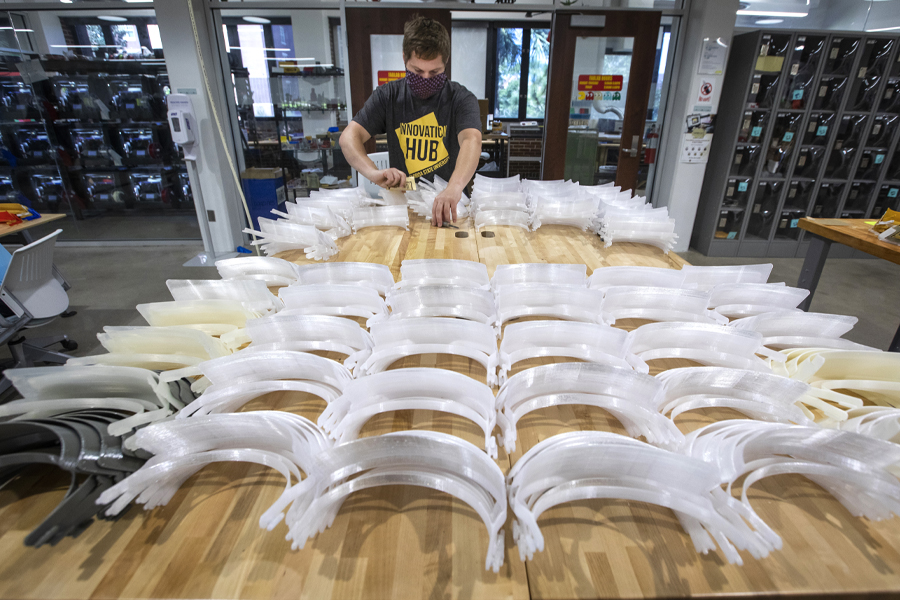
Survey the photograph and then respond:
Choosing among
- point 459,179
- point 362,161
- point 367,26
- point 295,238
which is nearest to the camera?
point 295,238

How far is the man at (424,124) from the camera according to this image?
233 cm

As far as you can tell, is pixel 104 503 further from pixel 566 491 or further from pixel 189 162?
pixel 189 162

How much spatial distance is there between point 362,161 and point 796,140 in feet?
16.2

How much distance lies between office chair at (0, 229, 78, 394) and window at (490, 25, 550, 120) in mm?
7826

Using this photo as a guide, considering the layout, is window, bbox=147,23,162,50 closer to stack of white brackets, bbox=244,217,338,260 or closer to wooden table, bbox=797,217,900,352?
stack of white brackets, bbox=244,217,338,260

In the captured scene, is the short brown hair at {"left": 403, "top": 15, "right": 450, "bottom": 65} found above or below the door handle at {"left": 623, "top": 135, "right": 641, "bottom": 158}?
above

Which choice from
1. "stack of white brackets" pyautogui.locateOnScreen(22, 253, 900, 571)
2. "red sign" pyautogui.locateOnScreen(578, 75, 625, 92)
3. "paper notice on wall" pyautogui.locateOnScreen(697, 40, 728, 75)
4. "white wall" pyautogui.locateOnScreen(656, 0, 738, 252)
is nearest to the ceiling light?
"white wall" pyautogui.locateOnScreen(656, 0, 738, 252)

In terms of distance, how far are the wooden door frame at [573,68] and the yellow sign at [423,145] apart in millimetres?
2485

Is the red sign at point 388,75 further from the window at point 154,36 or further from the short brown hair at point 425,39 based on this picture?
the window at point 154,36

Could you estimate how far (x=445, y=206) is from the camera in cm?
229

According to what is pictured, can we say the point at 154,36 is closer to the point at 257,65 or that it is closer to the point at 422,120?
the point at 257,65

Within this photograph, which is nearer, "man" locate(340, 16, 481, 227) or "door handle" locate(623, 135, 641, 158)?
"man" locate(340, 16, 481, 227)

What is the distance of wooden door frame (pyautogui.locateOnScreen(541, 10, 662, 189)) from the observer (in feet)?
14.4

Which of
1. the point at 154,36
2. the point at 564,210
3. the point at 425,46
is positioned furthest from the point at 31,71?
the point at 564,210
